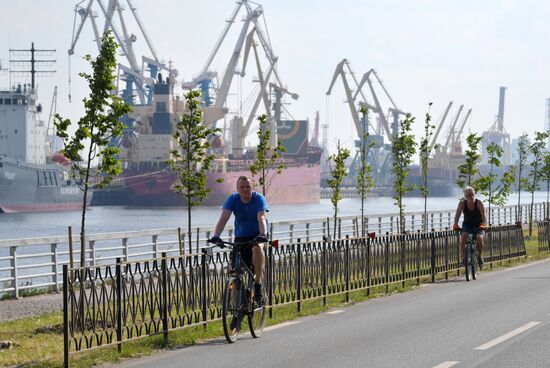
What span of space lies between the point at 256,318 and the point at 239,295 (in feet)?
2.12

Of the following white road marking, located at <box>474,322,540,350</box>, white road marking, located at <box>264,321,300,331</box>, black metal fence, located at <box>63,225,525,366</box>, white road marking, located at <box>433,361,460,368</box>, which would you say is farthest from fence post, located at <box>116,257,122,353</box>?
white road marking, located at <box>474,322,540,350</box>

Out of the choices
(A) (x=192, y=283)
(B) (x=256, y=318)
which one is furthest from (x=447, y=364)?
(A) (x=192, y=283)

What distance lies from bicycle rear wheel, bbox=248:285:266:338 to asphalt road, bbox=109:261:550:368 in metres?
0.09

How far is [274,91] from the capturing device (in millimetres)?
170125

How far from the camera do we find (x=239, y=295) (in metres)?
11.0

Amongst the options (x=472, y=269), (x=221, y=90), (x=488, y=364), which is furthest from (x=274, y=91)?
(x=488, y=364)

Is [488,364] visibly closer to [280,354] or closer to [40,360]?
[280,354]

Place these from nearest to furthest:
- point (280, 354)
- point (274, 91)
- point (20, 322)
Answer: point (280, 354)
point (20, 322)
point (274, 91)

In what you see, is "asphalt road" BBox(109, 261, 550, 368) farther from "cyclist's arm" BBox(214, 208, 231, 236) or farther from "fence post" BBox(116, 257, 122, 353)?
"cyclist's arm" BBox(214, 208, 231, 236)

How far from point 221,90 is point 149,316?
128 meters

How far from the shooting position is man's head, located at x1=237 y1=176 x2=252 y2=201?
430 inches

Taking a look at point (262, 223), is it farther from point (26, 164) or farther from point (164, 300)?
point (26, 164)

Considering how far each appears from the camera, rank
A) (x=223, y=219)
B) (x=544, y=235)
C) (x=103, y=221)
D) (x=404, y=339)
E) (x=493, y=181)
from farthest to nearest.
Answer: (x=103, y=221) → (x=493, y=181) → (x=544, y=235) → (x=223, y=219) → (x=404, y=339)

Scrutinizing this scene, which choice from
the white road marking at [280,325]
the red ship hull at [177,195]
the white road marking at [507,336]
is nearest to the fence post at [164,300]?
the white road marking at [280,325]
